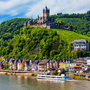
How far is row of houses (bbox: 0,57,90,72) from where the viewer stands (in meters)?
113

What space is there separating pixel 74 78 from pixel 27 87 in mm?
25301

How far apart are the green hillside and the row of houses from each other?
9052 mm

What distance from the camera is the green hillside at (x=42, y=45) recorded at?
142875 mm

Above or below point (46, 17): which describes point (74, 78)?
below

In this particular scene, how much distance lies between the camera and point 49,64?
4961 inches

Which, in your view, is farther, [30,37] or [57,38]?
[30,37]

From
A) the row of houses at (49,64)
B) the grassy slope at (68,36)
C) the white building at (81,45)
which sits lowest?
the row of houses at (49,64)

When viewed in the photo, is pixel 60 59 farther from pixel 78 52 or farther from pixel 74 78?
pixel 74 78

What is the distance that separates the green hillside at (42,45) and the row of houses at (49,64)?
9.05 m

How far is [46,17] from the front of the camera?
630ft

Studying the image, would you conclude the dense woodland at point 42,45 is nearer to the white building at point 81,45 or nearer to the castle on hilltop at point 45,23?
the white building at point 81,45

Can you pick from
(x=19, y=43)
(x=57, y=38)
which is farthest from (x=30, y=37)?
(x=57, y=38)

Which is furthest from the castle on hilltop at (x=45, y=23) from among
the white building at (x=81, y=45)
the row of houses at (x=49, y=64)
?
the row of houses at (x=49, y=64)

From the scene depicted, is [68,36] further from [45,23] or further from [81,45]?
[45,23]
